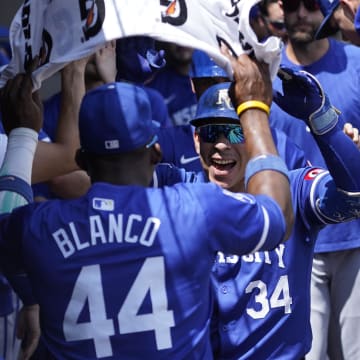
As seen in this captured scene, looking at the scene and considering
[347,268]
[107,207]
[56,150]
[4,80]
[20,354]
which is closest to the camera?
[107,207]

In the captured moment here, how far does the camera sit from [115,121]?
9.64 feet

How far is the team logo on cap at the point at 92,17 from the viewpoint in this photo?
10.1 feet

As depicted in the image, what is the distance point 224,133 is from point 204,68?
28.0 inches

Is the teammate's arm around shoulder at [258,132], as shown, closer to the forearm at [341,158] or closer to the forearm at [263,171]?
the forearm at [263,171]

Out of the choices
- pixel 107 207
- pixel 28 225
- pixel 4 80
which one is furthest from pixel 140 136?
pixel 4 80

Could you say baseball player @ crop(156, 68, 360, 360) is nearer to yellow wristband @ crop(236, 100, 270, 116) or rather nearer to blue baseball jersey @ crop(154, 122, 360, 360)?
blue baseball jersey @ crop(154, 122, 360, 360)

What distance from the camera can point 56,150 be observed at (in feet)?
12.4

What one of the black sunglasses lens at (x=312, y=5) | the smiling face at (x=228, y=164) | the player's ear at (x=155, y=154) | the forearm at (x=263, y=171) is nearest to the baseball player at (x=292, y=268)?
the smiling face at (x=228, y=164)

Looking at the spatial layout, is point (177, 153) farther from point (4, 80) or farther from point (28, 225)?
point (28, 225)

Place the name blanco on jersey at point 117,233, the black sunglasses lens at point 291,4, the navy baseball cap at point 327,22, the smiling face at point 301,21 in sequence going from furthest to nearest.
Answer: the black sunglasses lens at point 291,4 → the smiling face at point 301,21 → the navy baseball cap at point 327,22 → the name blanco on jersey at point 117,233

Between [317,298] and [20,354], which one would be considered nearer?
[20,354]

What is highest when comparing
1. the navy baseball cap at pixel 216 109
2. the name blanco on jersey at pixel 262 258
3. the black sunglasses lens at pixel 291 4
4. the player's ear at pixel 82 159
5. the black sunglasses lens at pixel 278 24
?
the player's ear at pixel 82 159

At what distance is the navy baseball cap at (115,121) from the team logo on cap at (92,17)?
19 cm

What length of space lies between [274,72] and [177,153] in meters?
1.72
